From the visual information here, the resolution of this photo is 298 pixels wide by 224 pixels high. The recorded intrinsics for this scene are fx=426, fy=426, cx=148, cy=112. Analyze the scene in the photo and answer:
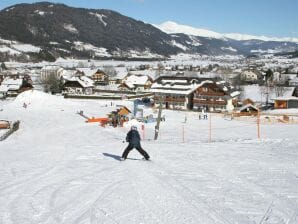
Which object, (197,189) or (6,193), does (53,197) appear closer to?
(6,193)

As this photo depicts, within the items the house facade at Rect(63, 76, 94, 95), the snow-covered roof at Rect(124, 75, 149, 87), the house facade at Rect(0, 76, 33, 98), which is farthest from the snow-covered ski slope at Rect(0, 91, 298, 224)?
the snow-covered roof at Rect(124, 75, 149, 87)

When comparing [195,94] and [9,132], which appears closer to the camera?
[9,132]

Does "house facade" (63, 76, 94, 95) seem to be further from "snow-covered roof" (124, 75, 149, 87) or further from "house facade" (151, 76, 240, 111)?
"house facade" (151, 76, 240, 111)

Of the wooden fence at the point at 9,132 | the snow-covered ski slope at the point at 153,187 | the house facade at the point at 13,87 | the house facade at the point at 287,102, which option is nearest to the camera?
the snow-covered ski slope at the point at 153,187

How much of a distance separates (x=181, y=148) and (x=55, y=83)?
79667 millimetres

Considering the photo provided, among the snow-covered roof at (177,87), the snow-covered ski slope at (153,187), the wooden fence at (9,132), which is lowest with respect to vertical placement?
the wooden fence at (9,132)

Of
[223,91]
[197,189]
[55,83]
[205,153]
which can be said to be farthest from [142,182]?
[55,83]

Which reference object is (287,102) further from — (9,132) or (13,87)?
(13,87)

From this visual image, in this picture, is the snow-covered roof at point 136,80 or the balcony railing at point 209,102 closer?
the balcony railing at point 209,102

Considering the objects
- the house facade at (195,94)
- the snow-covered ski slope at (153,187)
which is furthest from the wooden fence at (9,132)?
the house facade at (195,94)

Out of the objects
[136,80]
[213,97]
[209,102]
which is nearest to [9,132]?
[209,102]

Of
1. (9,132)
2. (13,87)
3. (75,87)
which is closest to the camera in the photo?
(9,132)

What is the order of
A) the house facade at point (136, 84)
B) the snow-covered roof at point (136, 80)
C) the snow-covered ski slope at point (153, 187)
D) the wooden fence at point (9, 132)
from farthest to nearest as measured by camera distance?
1. the snow-covered roof at point (136, 80)
2. the house facade at point (136, 84)
3. the wooden fence at point (9, 132)
4. the snow-covered ski slope at point (153, 187)

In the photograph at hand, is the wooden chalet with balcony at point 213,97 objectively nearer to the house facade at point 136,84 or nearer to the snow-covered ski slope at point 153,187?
the house facade at point 136,84
